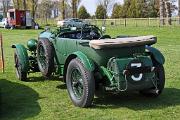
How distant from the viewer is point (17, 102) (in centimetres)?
881

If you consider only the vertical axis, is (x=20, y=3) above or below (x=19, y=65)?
above

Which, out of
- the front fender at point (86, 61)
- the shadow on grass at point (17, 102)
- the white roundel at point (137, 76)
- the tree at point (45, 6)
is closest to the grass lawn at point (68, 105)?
the shadow on grass at point (17, 102)

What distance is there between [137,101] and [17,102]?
7.54 feet

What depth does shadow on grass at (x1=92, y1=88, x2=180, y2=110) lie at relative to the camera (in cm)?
817

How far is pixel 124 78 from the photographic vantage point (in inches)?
304

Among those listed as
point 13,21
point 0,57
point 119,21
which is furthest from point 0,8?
point 0,57

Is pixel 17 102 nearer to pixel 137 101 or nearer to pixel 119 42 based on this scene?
pixel 137 101

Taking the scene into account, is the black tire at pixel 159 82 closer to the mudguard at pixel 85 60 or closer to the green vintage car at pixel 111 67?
the green vintage car at pixel 111 67

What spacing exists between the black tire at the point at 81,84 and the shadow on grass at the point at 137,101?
0.95ft

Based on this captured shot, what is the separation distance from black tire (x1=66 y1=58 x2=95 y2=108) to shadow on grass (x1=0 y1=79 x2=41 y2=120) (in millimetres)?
710

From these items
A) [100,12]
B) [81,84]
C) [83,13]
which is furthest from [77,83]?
[83,13]

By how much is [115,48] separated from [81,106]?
1.20m

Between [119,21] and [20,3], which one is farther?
[20,3]

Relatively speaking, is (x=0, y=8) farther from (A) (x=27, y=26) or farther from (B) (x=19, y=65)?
(B) (x=19, y=65)
